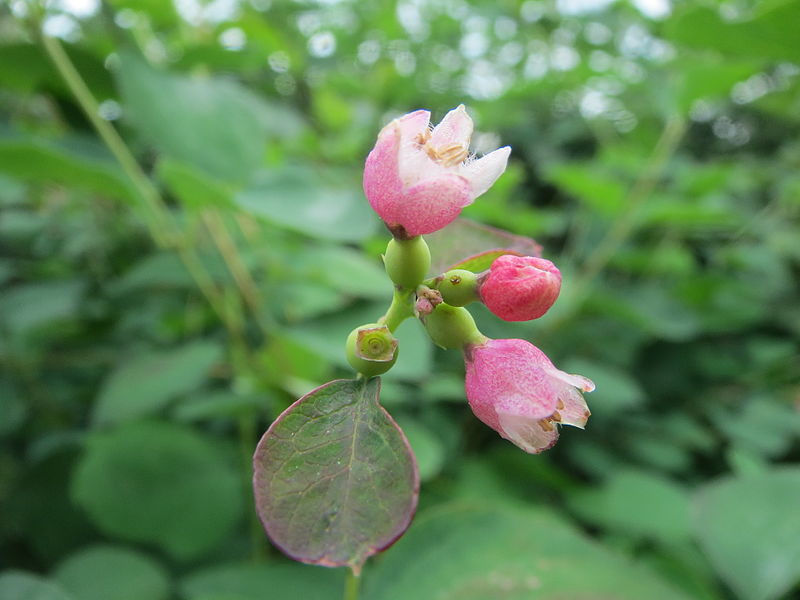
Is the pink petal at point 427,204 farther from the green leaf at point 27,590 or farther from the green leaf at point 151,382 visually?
the green leaf at point 151,382

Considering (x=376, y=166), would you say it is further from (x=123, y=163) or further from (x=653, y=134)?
(x=653, y=134)

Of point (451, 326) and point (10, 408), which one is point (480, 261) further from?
point (10, 408)

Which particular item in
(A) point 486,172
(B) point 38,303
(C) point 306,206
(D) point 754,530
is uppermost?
(A) point 486,172

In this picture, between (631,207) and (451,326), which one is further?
(631,207)

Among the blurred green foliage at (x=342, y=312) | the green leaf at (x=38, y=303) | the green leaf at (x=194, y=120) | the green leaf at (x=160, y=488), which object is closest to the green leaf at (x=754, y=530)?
the blurred green foliage at (x=342, y=312)

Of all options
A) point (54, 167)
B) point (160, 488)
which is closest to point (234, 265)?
point (54, 167)

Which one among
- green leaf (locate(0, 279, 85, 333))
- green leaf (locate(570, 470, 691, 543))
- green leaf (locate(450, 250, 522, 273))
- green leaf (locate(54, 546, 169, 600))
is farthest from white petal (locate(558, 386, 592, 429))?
green leaf (locate(0, 279, 85, 333))
